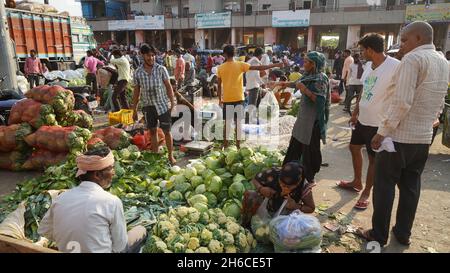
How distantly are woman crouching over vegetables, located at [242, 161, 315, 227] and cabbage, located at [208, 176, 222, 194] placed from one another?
2.02 ft

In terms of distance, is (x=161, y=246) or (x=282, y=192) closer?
(x=161, y=246)

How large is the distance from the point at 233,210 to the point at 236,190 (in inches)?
13.5

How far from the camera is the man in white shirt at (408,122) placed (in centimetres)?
286

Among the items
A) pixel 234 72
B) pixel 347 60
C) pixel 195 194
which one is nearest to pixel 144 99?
pixel 234 72

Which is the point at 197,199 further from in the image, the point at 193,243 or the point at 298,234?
the point at 298,234

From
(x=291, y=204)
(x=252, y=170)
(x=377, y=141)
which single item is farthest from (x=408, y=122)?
(x=252, y=170)

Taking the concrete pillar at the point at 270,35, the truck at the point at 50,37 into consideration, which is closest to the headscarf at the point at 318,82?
the truck at the point at 50,37

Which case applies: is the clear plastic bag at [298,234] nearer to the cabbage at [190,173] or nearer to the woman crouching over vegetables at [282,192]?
the woman crouching over vegetables at [282,192]

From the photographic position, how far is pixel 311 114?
4.09 metres

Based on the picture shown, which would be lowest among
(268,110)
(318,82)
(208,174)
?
(208,174)

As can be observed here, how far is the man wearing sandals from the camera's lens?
375 centimetres


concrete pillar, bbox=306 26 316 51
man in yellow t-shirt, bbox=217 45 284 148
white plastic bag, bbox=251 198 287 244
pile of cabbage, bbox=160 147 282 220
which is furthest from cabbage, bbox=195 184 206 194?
concrete pillar, bbox=306 26 316 51

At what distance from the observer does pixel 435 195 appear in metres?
4.57

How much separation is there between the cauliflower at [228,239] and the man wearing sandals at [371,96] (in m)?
2.08
